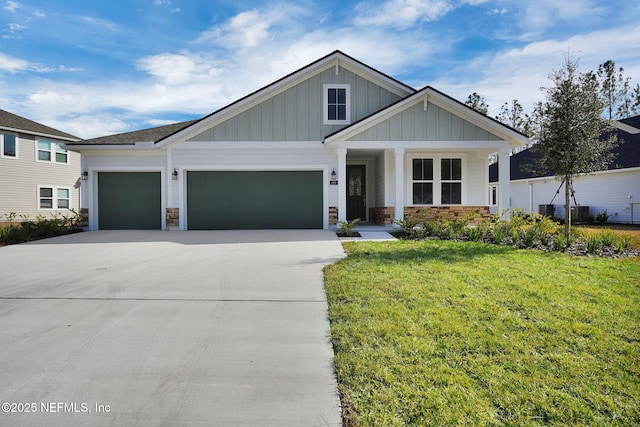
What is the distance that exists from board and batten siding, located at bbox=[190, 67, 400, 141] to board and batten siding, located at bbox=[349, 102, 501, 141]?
1733 mm

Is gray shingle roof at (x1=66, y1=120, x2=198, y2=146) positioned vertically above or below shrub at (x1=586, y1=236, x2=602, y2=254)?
above

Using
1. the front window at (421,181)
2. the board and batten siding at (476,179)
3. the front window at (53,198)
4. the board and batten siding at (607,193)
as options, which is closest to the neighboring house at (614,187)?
the board and batten siding at (607,193)

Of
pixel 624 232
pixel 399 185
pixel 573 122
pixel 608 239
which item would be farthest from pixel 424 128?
pixel 624 232

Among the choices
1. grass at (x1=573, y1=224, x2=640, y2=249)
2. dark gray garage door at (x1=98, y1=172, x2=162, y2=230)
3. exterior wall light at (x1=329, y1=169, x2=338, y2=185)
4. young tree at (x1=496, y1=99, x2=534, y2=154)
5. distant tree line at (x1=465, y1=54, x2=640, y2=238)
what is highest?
young tree at (x1=496, y1=99, x2=534, y2=154)

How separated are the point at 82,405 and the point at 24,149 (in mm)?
23301

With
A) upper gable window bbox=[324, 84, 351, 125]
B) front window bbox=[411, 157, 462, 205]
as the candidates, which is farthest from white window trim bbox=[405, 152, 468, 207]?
upper gable window bbox=[324, 84, 351, 125]

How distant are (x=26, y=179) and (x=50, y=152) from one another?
220 centimetres

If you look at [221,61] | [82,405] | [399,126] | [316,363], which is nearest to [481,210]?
[399,126]

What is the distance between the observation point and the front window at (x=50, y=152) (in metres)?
21.1

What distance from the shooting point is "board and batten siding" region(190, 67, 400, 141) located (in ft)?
43.3

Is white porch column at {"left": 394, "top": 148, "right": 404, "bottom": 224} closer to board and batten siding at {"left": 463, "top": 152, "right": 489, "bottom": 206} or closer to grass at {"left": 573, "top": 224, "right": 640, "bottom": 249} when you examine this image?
board and batten siding at {"left": 463, "top": 152, "right": 489, "bottom": 206}

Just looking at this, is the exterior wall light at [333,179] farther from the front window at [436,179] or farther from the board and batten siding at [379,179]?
the front window at [436,179]

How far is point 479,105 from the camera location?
124 feet

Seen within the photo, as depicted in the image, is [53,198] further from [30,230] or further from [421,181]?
[421,181]
